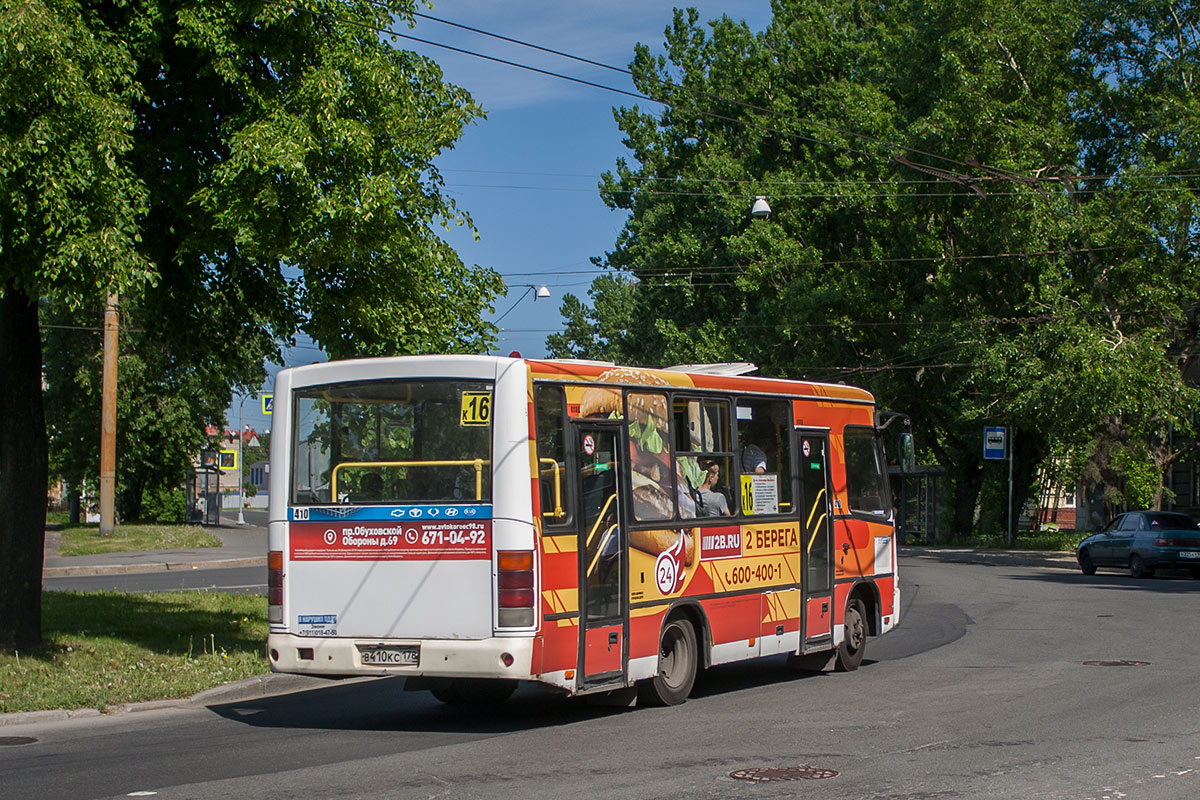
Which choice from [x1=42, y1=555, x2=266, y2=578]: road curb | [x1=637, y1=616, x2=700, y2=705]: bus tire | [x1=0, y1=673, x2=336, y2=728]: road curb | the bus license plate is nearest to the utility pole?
[x1=42, y1=555, x2=266, y2=578]: road curb

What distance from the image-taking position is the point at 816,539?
13.6 meters

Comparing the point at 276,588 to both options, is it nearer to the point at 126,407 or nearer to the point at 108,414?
the point at 108,414

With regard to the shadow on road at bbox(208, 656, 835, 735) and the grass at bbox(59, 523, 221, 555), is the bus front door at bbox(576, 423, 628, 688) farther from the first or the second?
the grass at bbox(59, 523, 221, 555)

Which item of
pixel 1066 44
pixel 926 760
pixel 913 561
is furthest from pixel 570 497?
pixel 1066 44

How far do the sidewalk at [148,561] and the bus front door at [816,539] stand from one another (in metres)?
19.1

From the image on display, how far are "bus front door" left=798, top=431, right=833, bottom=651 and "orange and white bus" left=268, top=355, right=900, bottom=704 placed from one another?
94 centimetres

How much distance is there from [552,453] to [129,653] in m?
6.23

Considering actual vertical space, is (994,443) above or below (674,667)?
above

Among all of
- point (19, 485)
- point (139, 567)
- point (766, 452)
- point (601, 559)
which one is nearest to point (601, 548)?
point (601, 559)

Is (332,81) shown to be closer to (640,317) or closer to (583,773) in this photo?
(583,773)

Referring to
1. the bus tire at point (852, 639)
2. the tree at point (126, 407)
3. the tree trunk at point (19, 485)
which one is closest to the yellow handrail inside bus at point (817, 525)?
→ the bus tire at point (852, 639)

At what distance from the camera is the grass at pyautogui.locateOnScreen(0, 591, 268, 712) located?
38.4 ft

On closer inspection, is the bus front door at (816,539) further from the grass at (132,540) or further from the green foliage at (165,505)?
the green foliage at (165,505)

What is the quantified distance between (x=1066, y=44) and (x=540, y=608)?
3232 centimetres
